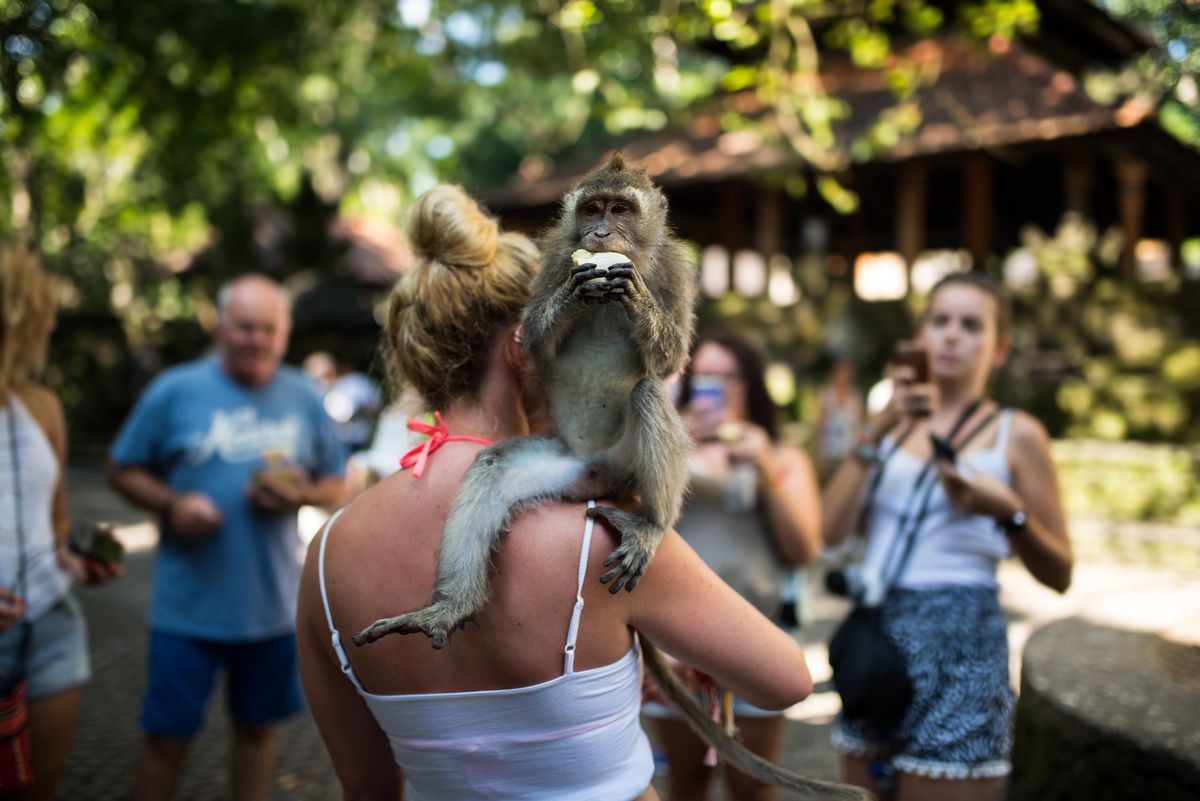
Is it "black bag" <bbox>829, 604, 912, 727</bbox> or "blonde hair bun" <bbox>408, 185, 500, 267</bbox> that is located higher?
"blonde hair bun" <bbox>408, 185, 500, 267</bbox>

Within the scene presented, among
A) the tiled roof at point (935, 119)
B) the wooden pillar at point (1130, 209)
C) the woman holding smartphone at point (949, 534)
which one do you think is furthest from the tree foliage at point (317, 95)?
the wooden pillar at point (1130, 209)

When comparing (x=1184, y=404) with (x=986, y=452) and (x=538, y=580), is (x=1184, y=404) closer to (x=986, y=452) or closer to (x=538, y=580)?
(x=986, y=452)

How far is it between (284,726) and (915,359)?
13.9 ft

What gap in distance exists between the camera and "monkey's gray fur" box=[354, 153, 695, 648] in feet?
5.60

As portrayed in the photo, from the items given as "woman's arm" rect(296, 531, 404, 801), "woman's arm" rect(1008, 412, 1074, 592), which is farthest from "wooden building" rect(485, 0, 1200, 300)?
"woman's arm" rect(296, 531, 404, 801)

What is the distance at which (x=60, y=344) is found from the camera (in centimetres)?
1786

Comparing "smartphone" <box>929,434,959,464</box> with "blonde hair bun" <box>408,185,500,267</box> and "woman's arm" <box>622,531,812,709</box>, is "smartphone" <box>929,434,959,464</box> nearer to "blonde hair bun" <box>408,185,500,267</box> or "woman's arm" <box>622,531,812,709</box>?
"woman's arm" <box>622,531,812,709</box>

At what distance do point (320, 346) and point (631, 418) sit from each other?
56.4 ft

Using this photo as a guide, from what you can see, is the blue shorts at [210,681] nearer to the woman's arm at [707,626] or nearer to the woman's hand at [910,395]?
the woman's arm at [707,626]

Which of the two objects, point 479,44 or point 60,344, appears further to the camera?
point 60,344

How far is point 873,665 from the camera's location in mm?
2658

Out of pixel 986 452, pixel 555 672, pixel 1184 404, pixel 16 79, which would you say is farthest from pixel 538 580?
pixel 1184 404

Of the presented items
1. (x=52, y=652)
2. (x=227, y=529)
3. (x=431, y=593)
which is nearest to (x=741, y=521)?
(x=431, y=593)

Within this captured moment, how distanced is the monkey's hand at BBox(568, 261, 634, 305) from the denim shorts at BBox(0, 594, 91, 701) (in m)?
2.14
